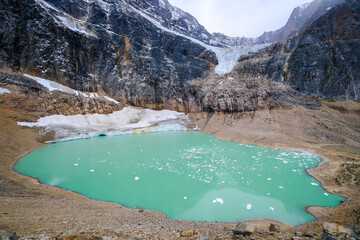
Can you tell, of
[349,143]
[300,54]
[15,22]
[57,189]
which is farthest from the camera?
[300,54]

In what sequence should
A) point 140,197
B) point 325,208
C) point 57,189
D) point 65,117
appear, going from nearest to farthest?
point 325,208 < point 140,197 < point 57,189 < point 65,117

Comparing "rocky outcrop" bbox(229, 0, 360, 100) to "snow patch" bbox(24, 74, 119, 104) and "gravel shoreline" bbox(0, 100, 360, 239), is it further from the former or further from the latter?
"snow patch" bbox(24, 74, 119, 104)

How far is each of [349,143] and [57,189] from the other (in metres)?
29.7

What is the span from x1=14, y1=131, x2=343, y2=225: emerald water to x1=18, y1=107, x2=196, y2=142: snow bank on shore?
6.30 meters

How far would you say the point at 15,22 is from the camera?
105 feet

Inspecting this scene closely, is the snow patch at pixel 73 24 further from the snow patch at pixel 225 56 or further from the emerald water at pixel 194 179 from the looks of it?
the emerald water at pixel 194 179

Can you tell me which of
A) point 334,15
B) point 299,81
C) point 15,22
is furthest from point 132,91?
point 334,15

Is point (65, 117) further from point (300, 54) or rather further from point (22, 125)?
point (300, 54)

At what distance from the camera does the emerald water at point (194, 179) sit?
29.8 ft

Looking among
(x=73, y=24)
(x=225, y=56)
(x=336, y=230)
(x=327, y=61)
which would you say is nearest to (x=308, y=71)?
(x=327, y=61)

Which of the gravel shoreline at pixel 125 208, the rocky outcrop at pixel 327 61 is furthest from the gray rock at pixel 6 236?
the rocky outcrop at pixel 327 61

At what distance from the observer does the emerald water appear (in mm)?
9078

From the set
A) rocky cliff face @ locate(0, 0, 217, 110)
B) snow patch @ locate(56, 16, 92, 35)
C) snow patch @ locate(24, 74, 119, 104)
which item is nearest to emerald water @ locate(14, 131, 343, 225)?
snow patch @ locate(24, 74, 119, 104)

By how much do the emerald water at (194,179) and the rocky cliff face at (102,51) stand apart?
71.5ft
